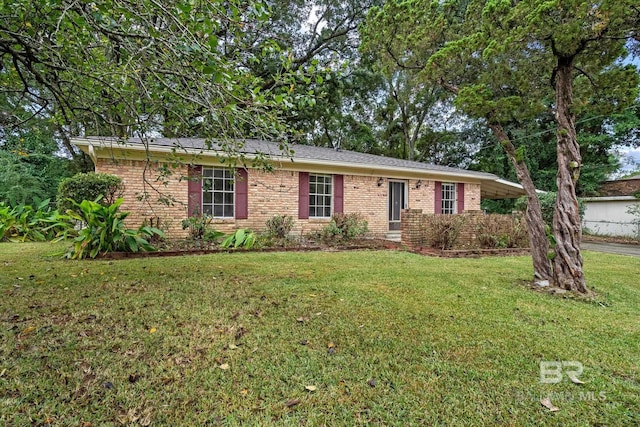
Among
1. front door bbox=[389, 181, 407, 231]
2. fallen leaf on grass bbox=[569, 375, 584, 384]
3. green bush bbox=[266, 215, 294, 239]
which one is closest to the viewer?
fallen leaf on grass bbox=[569, 375, 584, 384]

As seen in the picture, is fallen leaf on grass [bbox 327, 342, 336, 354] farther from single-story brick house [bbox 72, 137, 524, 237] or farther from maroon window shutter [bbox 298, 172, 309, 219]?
maroon window shutter [bbox 298, 172, 309, 219]

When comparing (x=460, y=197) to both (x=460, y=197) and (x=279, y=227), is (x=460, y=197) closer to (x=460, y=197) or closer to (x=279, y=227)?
(x=460, y=197)

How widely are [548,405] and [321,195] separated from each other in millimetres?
9053

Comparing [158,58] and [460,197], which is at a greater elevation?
[158,58]

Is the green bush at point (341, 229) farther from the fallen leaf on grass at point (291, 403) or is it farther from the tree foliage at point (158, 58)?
the fallen leaf on grass at point (291, 403)

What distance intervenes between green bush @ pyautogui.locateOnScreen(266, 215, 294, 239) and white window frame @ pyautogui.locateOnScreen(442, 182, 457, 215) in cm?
706

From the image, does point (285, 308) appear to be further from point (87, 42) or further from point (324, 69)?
point (87, 42)

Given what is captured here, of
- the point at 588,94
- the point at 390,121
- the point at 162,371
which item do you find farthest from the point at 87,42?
the point at 390,121

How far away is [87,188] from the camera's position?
7.16 meters

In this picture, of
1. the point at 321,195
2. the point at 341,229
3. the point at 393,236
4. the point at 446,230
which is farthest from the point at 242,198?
the point at 446,230

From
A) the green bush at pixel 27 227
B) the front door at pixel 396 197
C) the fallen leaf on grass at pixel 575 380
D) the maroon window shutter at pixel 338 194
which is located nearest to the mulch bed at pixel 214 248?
the maroon window shutter at pixel 338 194

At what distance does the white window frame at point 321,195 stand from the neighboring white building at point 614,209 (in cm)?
1505

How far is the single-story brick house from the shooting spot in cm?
810

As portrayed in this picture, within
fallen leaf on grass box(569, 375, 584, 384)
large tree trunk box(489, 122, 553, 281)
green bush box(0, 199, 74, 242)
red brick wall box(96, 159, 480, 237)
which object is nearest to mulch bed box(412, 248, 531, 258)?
large tree trunk box(489, 122, 553, 281)
